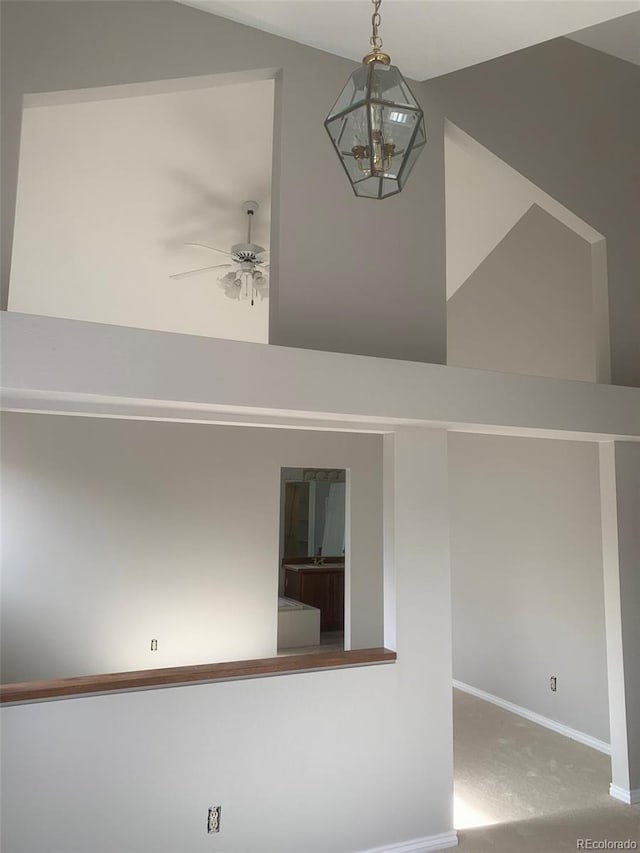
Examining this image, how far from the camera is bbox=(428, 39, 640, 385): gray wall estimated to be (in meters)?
3.61

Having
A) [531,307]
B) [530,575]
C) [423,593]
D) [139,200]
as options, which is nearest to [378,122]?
[423,593]

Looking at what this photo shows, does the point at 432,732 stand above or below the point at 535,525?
below

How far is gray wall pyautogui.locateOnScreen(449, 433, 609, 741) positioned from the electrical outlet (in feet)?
9.51

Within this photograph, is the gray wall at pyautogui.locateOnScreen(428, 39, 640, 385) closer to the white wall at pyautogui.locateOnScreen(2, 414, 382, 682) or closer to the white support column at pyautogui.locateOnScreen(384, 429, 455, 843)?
the white support column at pyautogui.locateOnScreen(384, 429, 455, 843)

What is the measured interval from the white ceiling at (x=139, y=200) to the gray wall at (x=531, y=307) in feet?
6.56

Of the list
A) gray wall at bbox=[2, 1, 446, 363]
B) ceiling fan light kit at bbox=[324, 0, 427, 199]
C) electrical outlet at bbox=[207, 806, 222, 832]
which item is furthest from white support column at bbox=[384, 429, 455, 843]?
ceiling fan light kit at bbox=[324, 0, 427, 199]

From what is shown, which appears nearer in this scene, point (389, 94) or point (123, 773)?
point (389, 94)

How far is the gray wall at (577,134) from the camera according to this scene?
3613mm

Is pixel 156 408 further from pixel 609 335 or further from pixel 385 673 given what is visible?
pixel 609 335

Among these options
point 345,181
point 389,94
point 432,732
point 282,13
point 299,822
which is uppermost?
point 282,13

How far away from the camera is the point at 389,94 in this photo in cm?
157

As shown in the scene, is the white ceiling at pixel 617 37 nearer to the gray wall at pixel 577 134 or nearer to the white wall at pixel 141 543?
the gray wall at pixel 577 134

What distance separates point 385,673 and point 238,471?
3327 mm

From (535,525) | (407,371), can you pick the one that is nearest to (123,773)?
(407,371)
